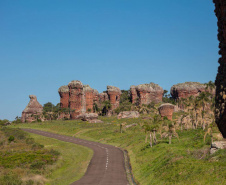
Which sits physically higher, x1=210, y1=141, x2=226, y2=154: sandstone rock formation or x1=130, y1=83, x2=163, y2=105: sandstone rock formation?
x1=130, y1=83, x2=163, y2=105: sandstone rock formation

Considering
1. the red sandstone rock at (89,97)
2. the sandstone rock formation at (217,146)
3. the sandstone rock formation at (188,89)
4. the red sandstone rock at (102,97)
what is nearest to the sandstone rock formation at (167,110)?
the sandstone rock formation at (188,89)

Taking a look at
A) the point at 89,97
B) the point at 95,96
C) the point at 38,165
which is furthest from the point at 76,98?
the point at 38,165

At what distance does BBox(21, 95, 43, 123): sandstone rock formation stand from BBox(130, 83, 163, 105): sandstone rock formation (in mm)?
48631

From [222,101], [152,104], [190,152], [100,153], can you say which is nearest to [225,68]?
[222,101]

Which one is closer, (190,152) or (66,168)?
(190,152)

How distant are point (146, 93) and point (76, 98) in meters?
36.0

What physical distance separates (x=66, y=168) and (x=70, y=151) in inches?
633

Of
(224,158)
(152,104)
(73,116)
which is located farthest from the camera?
(152,104)

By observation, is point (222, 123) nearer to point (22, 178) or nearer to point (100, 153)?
point (22, 178)

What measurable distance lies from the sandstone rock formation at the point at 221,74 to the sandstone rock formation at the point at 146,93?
452ft

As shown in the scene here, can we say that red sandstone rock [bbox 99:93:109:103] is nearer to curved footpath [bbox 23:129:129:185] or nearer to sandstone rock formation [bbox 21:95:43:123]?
sandstone rock formation [bbox 21:95:43:123]

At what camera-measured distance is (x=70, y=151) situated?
57.2 meters

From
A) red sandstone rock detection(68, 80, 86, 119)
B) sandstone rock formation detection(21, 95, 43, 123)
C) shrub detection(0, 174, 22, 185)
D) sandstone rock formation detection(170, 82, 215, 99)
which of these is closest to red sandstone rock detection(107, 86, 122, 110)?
red sandstone rock detection(68, 80, 86, 119)

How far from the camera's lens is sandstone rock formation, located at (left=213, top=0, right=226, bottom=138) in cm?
824
